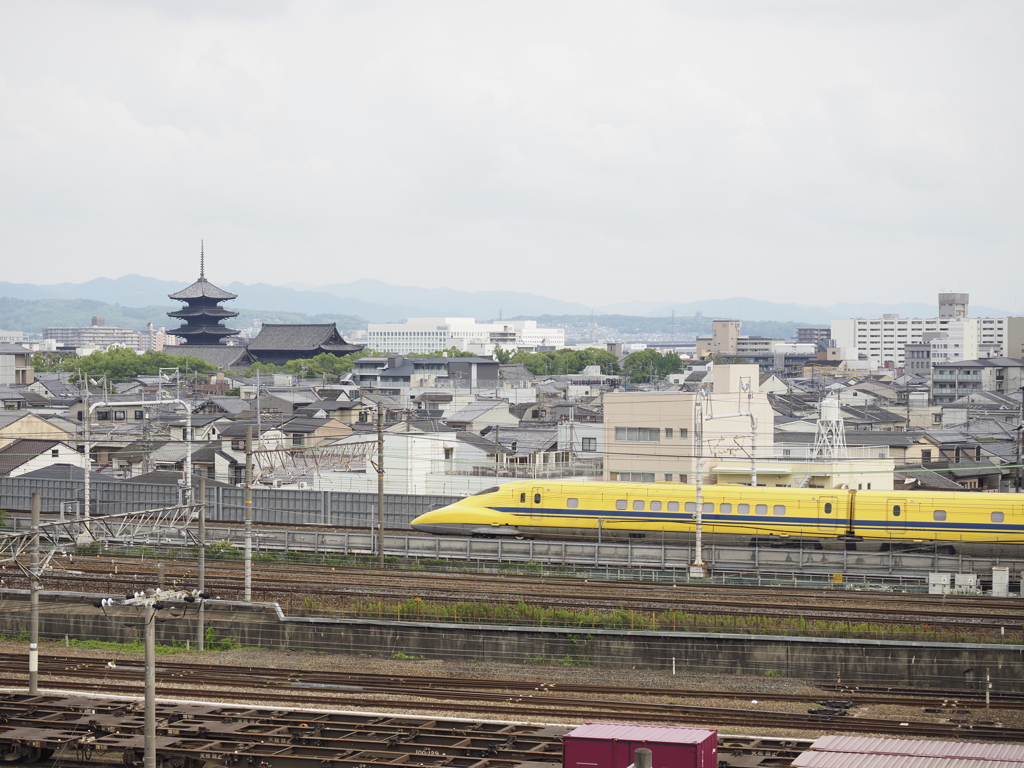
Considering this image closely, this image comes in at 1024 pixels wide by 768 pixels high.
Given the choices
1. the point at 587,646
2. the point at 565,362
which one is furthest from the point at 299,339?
the point at 587,646

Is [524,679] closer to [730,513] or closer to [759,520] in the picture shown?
[730,513]

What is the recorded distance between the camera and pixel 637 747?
487 inches

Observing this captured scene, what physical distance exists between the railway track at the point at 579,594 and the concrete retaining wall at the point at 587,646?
175cm

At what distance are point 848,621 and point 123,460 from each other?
3698 centimetres

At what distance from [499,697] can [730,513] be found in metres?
13.1

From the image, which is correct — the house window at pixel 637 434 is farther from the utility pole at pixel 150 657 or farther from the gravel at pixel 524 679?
the utility pole at pixel 150 657

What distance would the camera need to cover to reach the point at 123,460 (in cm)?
4978

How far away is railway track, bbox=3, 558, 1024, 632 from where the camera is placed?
22.6 meters

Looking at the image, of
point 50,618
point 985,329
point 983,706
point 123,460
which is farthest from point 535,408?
point 985,329

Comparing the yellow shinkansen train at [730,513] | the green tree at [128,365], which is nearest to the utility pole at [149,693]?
the yellow shinkansen train at [730,513]

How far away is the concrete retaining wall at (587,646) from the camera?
18.9 m

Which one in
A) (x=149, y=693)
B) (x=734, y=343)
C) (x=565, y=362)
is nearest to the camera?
(x=149, y=693)

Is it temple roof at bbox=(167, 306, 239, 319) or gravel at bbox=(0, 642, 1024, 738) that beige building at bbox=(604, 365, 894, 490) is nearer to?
gravel at bbox=(0, 642, 1024, 738)

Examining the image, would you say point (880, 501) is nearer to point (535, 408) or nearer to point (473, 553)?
point (473, 553)
